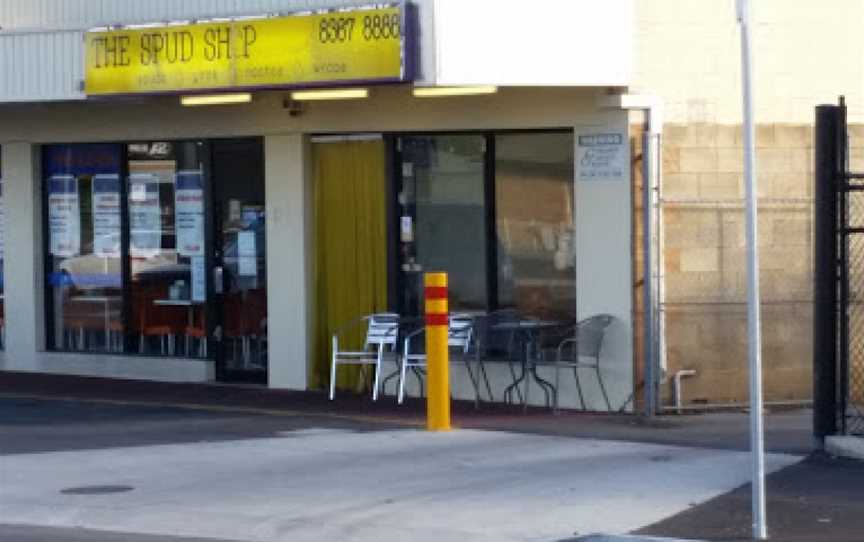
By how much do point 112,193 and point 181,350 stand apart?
2.06 metres

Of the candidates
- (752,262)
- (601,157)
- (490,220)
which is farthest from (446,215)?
(752,262)

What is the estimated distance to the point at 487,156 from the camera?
18.0m

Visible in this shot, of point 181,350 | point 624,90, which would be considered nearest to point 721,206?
point 624,90

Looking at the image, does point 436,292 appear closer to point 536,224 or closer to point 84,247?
point 536,224

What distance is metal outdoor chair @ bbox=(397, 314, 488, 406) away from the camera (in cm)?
1775

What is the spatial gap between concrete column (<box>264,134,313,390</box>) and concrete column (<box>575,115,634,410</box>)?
3289mm

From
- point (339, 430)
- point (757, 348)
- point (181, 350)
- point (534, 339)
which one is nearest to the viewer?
point (757, 348)

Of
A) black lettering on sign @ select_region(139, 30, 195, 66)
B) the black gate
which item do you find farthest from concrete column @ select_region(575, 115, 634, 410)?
Answer: black lettering on sign @ select_region(139, 30, 195, 66)

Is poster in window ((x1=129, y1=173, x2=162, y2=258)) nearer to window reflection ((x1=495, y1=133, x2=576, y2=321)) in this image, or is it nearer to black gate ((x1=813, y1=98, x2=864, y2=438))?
window reflection ((x1=495, y1=133, x2=576, y2=321))

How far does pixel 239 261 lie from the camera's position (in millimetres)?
19891

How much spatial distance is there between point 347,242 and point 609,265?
3.27m

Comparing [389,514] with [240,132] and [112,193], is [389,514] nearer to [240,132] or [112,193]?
[240,132]

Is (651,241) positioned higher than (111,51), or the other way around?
(111,51)

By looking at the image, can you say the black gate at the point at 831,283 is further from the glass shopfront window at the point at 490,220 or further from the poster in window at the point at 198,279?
the poster in window at the point at 198,279
